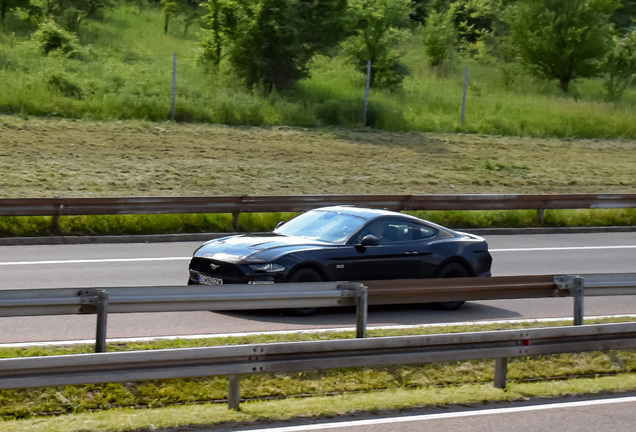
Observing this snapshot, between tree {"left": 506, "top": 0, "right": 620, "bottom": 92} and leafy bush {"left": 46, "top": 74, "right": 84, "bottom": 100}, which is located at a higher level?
tree {"left": 506, "top": 0, "right": 620, "bottom": 92}

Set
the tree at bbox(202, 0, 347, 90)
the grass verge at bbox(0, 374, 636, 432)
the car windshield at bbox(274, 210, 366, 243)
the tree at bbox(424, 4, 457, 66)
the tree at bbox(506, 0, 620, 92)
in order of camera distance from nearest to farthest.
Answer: the grass verge at bbox(0, 374, 636, 432) → the car windshield at bbox(274, 210, 366, 243) → the tree at bbox(202, 0, 347, 90) → the tree at bbox(506, 0, 620, 92) → the tree at bbox(424, 4, 457, 66)

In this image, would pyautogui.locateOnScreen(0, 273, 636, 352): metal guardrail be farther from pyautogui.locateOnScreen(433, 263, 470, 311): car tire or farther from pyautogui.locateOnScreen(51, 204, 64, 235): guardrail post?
pyautogui.locateOnScreen(51, 204, 64, 235): guardrail post

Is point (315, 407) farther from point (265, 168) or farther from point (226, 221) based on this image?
point (265, 168)

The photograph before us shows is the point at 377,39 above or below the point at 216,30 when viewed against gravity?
above

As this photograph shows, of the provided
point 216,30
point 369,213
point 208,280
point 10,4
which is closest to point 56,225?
point 208,280

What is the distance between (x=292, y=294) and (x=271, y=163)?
58.2 feet

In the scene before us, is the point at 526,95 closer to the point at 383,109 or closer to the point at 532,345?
the point at 383,109

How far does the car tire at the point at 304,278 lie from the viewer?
10344 mm

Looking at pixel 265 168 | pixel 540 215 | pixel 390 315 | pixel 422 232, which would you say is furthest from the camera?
pixel 265 168

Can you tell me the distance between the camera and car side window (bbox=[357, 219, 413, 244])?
11253 millimetres

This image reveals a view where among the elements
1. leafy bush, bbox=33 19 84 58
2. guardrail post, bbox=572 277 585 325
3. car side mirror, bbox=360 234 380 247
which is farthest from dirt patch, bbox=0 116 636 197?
guardrail post, bbox=572 277 585 325

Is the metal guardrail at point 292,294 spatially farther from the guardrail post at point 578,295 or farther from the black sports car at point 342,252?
the black sports car at point 342,252

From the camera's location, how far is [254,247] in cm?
1048

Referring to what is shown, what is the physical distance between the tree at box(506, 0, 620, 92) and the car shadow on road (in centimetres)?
3350
